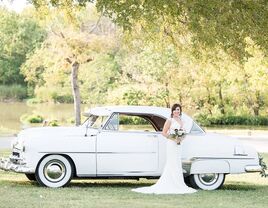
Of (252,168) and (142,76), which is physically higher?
(142,76)

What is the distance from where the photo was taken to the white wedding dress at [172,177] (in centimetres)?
1325

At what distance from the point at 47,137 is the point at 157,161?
88.4 inches

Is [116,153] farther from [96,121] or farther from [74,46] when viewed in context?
[74,46]

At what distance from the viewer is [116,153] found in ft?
44.8

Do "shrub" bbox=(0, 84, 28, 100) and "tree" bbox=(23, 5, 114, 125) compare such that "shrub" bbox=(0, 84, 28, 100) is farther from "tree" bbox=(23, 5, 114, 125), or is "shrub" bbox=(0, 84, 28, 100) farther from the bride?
the bride

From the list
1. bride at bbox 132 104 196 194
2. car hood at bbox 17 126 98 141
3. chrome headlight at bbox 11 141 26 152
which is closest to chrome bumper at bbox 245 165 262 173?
bride at bbox 132 104 196 194

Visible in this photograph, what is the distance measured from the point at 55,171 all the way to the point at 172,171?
2.28m

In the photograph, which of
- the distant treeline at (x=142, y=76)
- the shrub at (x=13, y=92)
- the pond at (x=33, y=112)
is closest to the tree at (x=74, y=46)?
the distant treeline at (x=142, y=76)

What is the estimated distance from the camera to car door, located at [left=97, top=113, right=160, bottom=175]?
13617mm

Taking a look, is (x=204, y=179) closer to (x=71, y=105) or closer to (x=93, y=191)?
(x=93, y=191)

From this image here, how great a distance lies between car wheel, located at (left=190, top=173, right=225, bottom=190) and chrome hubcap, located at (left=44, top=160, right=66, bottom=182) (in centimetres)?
263

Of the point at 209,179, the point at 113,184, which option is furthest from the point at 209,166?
the point at 113,184

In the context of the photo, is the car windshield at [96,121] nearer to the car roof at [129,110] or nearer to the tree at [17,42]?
the car roof at [129,110]

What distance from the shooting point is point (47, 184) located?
13445mm
